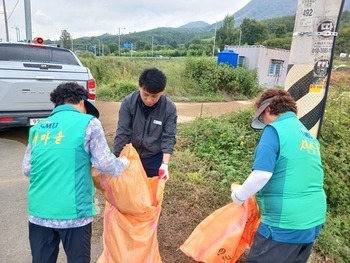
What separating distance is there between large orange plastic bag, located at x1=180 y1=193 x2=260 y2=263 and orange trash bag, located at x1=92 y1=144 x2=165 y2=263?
0.35m

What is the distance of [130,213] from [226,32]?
63571 mm

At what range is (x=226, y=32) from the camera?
60938 mm

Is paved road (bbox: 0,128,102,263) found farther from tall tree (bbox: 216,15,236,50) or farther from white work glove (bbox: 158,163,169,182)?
tall tree (bbox: 216,15,236,50)

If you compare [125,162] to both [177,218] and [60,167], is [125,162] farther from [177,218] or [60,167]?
[177,218]

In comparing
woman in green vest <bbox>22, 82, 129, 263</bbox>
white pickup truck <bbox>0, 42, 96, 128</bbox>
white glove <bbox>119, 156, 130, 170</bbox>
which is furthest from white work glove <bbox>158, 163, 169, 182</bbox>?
white pickup truck <bbox>0, 42, 96, 128</bbox>

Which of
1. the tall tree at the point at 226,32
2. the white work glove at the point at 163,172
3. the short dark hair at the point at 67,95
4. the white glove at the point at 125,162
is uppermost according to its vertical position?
the tall tree at the point at 226,32

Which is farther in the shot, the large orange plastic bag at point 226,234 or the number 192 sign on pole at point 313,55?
the number 192 sign on pole at point 313,55

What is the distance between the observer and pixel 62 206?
168 cm

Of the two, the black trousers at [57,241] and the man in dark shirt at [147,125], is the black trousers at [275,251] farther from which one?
the black trousers at [57,241]

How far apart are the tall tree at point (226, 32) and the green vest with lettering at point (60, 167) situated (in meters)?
60.5

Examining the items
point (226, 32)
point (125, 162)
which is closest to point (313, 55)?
point (125, 162)

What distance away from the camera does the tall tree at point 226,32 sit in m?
59.8

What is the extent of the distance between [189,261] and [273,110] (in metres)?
1.53

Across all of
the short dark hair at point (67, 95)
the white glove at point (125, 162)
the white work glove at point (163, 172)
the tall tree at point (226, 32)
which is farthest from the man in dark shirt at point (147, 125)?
the tall tree at point (226, 32)
